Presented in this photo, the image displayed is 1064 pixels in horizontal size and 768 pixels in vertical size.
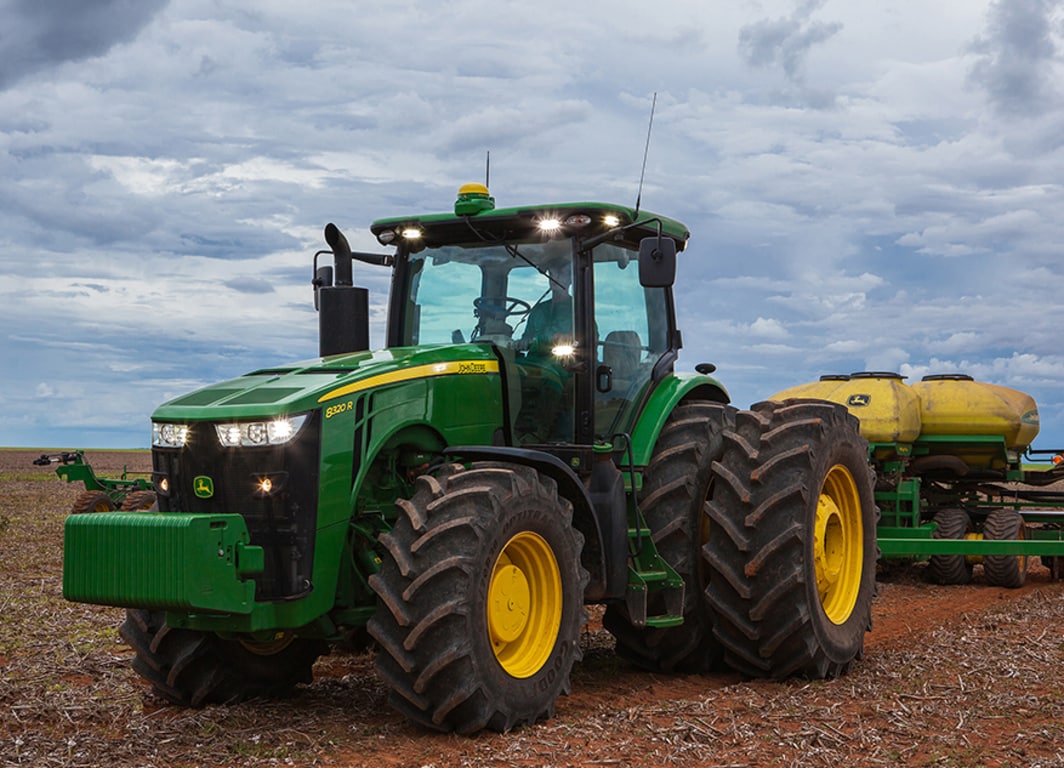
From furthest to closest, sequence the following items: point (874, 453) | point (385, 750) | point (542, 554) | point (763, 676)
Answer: point (874, 453) → point (763, 676) → point (542, 554) → point (385, 750)

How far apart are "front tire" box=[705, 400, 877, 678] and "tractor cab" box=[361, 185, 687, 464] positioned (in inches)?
34.7

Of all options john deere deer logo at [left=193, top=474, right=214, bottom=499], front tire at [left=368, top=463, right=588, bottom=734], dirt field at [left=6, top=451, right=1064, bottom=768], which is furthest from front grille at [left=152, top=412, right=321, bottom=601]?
dirt field at [left=6, top=451, right=1064, bottom=768]

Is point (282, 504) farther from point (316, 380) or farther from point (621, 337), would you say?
point (621, 337)

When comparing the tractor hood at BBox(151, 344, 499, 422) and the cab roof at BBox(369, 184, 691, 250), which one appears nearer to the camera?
the tractor hood at BBox(151, 344, 499, 422)

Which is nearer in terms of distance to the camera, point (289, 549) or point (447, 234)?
point (289, 549)

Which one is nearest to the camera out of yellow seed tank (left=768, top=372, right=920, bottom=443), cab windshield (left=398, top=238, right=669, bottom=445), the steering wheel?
cab windshield (left=398, top=238, right=669, bottom=445)

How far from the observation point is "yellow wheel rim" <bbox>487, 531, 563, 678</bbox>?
265 inches

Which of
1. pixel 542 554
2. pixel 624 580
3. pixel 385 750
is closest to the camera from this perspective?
pixel 385 750

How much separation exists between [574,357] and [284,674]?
275 cm

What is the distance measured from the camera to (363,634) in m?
8.87

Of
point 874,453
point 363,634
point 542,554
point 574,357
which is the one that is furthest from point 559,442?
point 874,453

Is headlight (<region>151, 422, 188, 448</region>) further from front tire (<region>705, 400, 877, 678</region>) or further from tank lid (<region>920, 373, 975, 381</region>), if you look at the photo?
tank lid (<region>920, 373, 975, 381</region>)

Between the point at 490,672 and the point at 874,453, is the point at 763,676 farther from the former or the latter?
the point at 874,453

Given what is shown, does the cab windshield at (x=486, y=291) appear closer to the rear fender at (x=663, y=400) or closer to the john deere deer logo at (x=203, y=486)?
the rear fender at (x=663, y=400)
